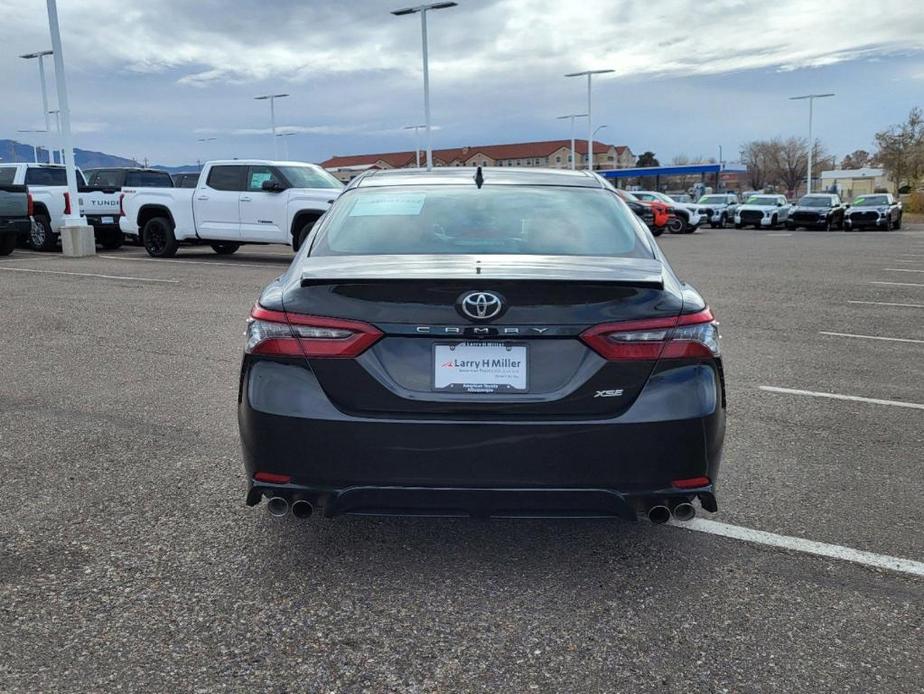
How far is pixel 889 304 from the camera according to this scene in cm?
1152

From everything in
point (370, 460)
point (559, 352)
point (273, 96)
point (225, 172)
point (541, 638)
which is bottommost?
point (541, 638)

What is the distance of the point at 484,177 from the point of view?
425cm

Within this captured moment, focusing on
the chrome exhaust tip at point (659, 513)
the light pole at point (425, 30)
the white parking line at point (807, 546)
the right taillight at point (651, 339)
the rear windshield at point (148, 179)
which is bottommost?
the white parking line at point (807, 546)

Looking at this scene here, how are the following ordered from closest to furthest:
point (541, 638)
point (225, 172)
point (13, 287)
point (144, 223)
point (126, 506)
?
point (541, 638) < point (126, 506) < point (13, 287) < point (225, 172) < point (144, 223)

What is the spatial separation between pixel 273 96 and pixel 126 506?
5577 centimetres

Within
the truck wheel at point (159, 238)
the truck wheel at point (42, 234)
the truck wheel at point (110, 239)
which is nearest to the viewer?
the truck wheel at point (159, 238)

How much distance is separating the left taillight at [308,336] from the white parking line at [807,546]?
1.81 metres

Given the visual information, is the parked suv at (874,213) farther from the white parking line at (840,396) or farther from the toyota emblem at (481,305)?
the toyota emblem at (481,305)

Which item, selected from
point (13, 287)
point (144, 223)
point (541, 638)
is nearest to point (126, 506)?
point (541, 638)

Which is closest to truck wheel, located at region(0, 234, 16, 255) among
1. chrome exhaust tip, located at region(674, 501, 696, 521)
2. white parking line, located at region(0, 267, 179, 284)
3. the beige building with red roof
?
white parking line, located at region(0, 267, 179, 284)

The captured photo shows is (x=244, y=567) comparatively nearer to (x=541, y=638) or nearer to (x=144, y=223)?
(x=541, y=638)

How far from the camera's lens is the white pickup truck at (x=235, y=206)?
1571 cm

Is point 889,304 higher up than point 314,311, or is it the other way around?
point 314,311

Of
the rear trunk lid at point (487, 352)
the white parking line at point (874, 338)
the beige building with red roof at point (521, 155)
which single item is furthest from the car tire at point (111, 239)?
the beige building with red roof at point (521, 155)
